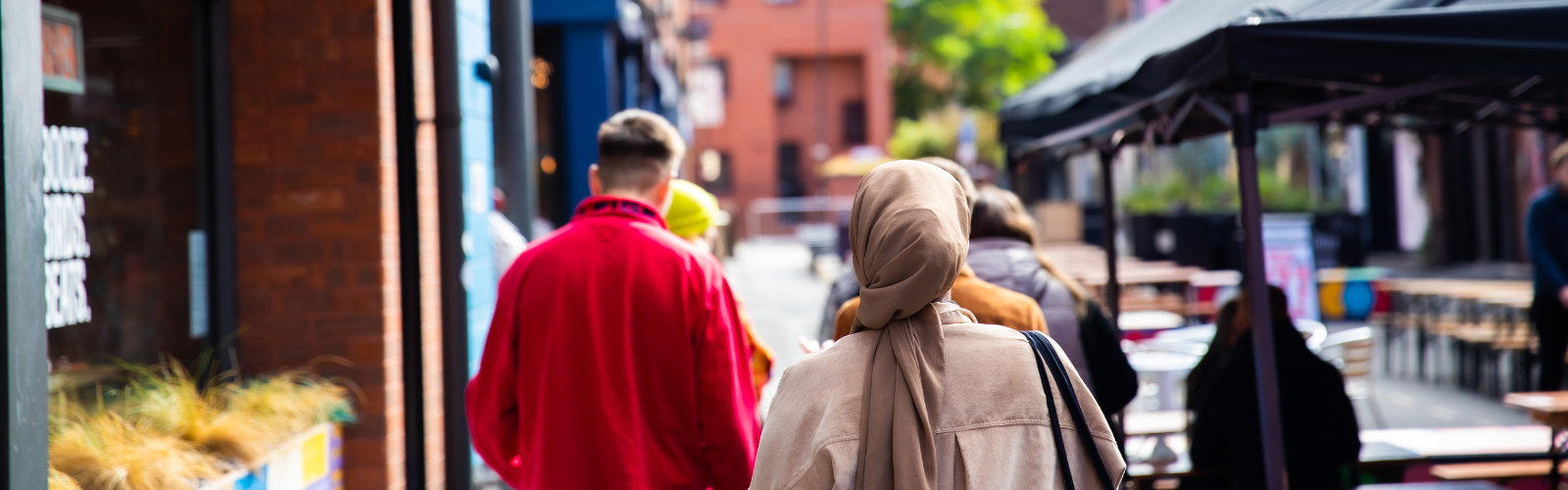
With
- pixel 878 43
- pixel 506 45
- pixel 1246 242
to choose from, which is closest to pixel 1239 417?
pixel 1246 242

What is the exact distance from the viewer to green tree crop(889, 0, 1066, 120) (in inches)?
1075

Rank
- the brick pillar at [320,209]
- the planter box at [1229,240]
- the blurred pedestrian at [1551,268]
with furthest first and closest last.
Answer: the planter box at [1229,240]
the blurred pedestrian at [1551,268]
the brick pillar at [320,209]

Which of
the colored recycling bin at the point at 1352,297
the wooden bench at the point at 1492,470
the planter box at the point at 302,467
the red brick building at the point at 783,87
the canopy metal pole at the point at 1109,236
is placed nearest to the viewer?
the planter box at the point at 302,467

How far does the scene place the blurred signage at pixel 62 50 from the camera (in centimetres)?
321

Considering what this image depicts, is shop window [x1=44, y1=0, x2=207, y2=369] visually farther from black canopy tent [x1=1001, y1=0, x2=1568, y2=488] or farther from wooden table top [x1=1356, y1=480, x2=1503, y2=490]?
wooden table top [x1=1356, y1=480, x2=1503, y2=490]

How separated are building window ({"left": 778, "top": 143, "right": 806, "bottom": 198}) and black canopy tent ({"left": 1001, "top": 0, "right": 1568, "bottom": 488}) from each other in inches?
1397

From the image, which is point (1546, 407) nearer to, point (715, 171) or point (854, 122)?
point (854, 122)

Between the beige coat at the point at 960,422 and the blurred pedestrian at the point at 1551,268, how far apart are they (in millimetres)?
5604

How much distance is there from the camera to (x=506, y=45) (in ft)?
16.8

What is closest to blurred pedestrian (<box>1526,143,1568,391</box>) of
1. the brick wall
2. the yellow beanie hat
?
the yellow beanie hat

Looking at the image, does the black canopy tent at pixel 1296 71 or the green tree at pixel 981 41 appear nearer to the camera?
the black canopy tent at pixel 1296 71

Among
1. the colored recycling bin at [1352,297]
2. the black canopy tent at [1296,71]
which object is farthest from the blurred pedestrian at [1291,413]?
the colored recycling bin at [1352,297]

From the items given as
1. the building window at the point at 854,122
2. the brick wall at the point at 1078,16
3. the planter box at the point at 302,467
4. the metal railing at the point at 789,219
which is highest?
the brick wall at the point at 1078,16

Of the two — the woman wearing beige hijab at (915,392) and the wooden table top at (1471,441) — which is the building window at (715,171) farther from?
the woman wearing beige hijab at (915,392)
